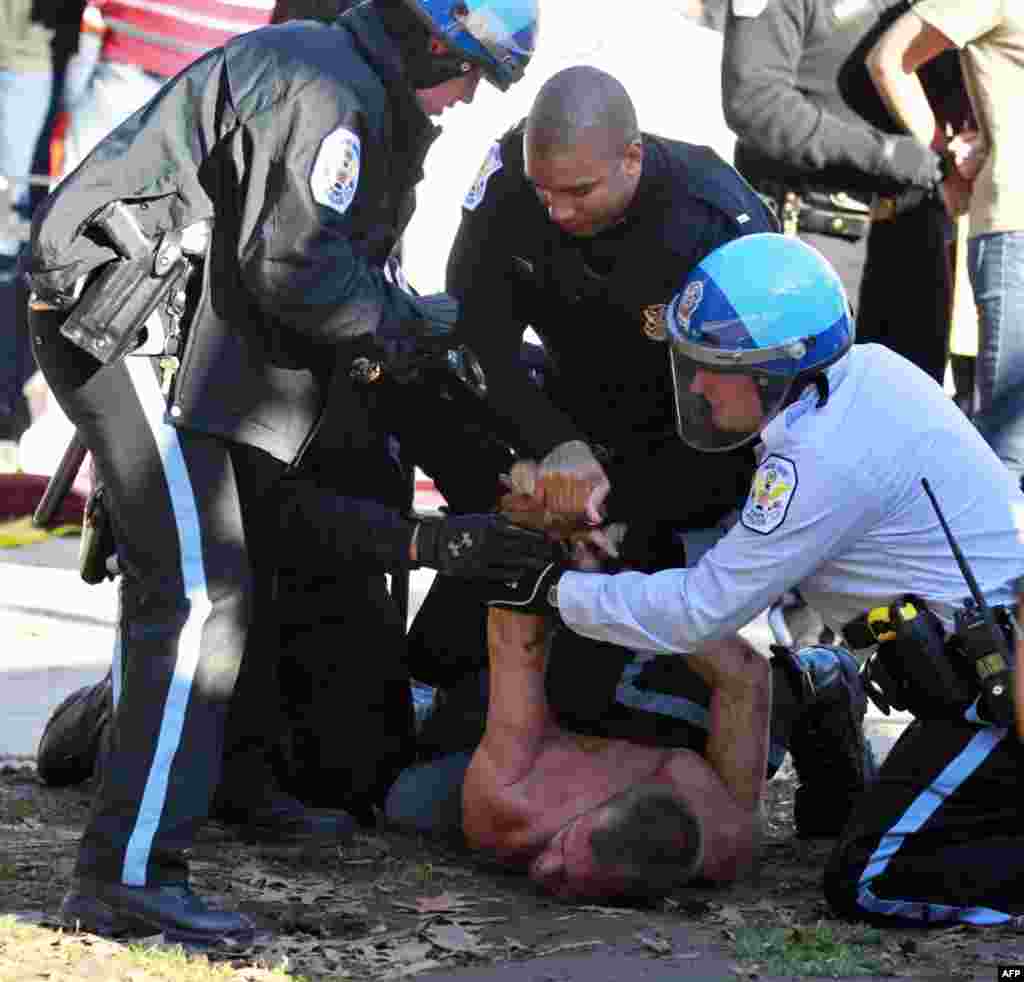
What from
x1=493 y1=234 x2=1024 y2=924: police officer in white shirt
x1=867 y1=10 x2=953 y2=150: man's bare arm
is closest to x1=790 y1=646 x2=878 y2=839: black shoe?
x1=493 y1=234 x2=1024 y2=924: police officer in white shirt

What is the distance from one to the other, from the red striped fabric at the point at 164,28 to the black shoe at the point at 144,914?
4804mm

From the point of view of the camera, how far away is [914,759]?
Answer: 4527 millimetres

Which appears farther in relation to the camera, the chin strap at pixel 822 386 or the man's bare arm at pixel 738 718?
the man's bare arm at pixel 738 718

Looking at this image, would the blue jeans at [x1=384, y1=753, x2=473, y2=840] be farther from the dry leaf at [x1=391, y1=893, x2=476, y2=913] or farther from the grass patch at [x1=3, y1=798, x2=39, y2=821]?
the grass patch at [x1=3, y1=798, x2=39, y2=821]

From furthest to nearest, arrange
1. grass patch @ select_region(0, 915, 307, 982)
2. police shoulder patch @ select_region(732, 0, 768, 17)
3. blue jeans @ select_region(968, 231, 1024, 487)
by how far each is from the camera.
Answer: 1. police shoulder patch @ select_region(732, 0, 768, 17)
2. blue jeans @ select_region(968, 231, 1024, 487)
3. grass patch @ select_region(0, 915, 307, 982)

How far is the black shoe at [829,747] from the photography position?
5.08 m

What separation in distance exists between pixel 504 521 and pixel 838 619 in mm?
722

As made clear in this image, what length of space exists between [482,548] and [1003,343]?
235 centimetres

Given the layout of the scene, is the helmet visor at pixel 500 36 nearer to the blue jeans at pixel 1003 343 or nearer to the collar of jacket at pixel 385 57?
the collar of jacket at pixel 385 57

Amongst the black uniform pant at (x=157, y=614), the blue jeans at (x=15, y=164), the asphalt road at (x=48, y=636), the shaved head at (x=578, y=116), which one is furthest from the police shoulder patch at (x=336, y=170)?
the blue jeans at (x=15, y=164)

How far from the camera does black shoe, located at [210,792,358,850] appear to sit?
496cm

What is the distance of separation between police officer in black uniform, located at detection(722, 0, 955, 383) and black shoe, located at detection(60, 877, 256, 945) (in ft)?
11.0

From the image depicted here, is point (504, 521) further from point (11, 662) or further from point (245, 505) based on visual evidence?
point (11, 662)

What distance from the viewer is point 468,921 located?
14.5ft
